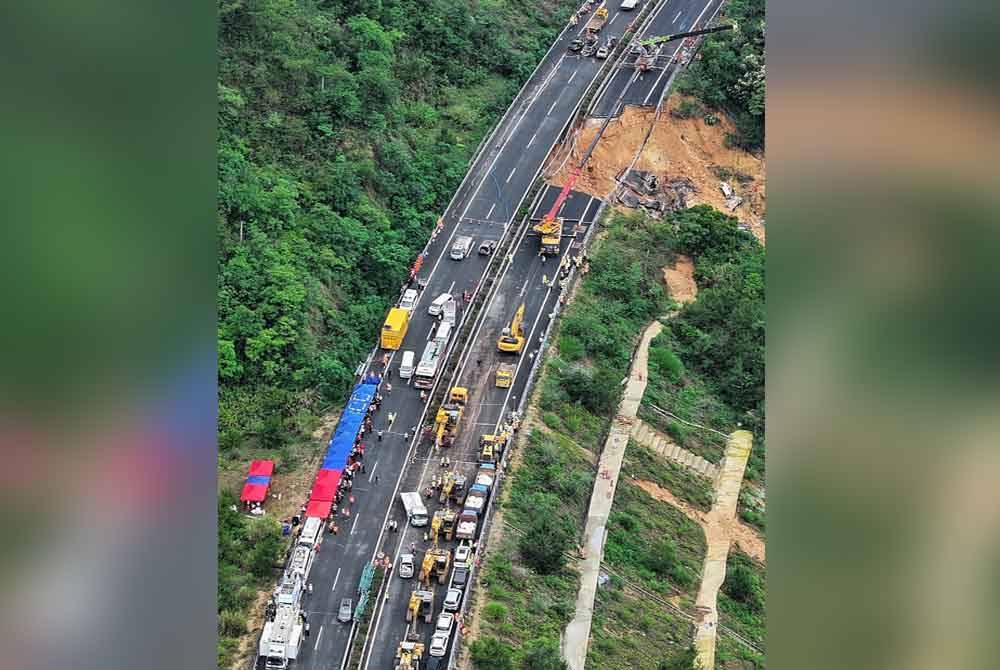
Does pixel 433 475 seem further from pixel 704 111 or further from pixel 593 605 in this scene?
pixel 704 111

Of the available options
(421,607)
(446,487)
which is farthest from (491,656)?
(446,487)

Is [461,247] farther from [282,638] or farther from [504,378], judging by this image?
[282,638]

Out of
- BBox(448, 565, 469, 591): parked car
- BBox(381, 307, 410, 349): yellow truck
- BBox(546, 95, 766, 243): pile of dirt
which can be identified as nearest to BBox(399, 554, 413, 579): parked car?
BBox(448, 565, 469, 591): parked car

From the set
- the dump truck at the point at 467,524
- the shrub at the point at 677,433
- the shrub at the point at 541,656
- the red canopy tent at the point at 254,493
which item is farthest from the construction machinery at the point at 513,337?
the shrub at the point at 541,656

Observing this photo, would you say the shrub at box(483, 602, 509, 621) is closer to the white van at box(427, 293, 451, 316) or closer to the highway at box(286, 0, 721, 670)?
the highway at box(286, 0, 721, 670)

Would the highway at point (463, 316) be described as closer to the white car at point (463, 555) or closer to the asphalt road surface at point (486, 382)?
the asphalt road surface at point (486, 382)

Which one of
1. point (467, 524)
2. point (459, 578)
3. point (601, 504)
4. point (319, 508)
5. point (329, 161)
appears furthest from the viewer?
point (329, 161)

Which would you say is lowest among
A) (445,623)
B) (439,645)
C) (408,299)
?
(439,645)

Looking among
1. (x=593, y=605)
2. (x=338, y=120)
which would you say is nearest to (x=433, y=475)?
(x=593, y=605)
